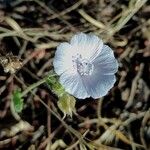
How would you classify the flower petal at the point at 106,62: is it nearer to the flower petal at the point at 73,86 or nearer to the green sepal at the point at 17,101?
the flower petal at the point at 73,86

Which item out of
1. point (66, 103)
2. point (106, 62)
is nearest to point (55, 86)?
point (66, 103)

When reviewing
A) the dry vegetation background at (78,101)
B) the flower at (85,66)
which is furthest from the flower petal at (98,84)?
the dry vegetation background at (78,101)

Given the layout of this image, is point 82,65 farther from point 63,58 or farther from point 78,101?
point 78,101

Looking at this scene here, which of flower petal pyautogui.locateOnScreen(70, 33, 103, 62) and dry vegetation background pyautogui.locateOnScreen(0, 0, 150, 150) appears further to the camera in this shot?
dry vegetation background pyautogui.locateOnScreen(0, 0, 150, 150)

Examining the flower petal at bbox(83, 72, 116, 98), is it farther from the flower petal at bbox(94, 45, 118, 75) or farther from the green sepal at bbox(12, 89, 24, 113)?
the green sepal at bbox(12, 89, 24, 113)

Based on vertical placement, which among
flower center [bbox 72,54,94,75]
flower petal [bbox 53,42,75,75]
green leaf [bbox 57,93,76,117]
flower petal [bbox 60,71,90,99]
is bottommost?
green leaf [bbox 57,93,76,117]

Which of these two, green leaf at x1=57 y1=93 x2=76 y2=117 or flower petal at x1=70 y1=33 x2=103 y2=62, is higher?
flower petal at x1=70 y1=33 x2=103 y2=62

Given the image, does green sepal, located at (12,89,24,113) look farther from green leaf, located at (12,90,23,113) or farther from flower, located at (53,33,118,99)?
flower, located at (53,33,118,99)

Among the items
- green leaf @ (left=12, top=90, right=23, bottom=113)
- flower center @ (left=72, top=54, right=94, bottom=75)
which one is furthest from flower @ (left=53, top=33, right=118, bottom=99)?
green leaf @ (left=12, top=90, right=23, bottom=113)
